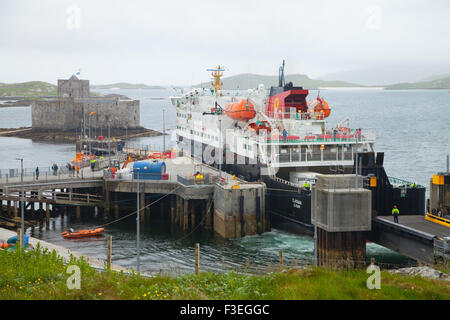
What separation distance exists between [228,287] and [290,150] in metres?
27.4

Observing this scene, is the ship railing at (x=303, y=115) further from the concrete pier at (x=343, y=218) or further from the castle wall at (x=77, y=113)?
the castle wall at (x=77, y=113)

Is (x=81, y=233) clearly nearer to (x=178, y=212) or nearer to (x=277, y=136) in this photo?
(x=178, y=212)

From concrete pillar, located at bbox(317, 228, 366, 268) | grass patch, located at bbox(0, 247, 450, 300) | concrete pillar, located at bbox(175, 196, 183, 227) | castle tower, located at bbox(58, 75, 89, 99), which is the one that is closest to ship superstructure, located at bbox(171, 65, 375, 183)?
concrete pillar, located at bbox(175, 196, 183, 227)

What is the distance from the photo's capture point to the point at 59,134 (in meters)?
129

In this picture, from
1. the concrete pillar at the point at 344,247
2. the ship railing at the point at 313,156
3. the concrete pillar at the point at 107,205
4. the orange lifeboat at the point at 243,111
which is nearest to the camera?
the concrete pillar at the point at 344,247

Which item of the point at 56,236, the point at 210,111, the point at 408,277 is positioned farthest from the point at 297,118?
the point at 408,277

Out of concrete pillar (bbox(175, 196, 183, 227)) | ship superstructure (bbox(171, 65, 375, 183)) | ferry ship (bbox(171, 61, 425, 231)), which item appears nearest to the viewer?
ferry ship (bbox(171, 61, 425, 231))

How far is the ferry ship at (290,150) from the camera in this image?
3734cm

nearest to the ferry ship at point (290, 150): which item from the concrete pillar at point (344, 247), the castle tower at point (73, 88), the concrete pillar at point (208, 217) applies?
the concrete pillar at point (208, 217)

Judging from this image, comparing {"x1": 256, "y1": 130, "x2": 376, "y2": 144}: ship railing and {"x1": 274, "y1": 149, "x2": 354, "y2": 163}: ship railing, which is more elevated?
{"x1": 256, "y1": 130, "x2": 376, "y2": 144}: ship railing

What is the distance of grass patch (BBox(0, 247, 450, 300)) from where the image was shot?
15523 mm

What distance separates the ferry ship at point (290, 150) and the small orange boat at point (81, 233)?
1029 cm

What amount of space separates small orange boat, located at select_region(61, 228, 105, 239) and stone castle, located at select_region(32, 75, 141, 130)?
92572 millimetres

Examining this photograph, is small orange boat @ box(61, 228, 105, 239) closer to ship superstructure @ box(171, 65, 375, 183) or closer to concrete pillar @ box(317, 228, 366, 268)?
ship superstructure @ box(171, 65, 375, 183)
